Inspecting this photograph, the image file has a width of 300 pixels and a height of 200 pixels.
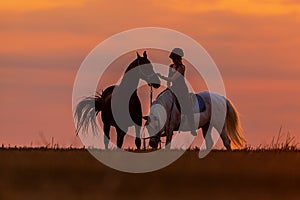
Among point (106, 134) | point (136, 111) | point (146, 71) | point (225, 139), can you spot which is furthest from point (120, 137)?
point (225, 139)

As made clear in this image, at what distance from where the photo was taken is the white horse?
2448 centimetres

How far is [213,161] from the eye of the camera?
50.9ft

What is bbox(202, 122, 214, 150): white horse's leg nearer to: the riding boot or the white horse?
the white horse

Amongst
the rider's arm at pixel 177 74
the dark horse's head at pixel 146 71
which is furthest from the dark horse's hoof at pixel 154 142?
the rider's arm at pixel 177 74

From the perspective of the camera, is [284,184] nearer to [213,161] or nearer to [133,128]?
[213,161]

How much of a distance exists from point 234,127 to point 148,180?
1397cm

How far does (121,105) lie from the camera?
2572cm

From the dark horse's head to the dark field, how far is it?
891cm

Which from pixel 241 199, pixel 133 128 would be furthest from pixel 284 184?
pixel 133 128

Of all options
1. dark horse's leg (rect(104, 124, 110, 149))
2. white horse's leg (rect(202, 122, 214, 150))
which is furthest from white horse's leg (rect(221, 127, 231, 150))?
dark horse's leg (rect(104, 124, 110, 149))

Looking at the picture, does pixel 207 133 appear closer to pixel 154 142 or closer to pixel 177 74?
pixel 154 142

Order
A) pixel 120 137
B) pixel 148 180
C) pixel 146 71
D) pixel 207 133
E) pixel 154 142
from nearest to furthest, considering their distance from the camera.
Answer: pixel 148 180
pixel 154 142
pixel 146 71
pixel 120 137
pixel 207 133

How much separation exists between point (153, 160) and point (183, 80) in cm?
778

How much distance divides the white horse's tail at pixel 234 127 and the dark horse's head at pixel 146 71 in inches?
113
